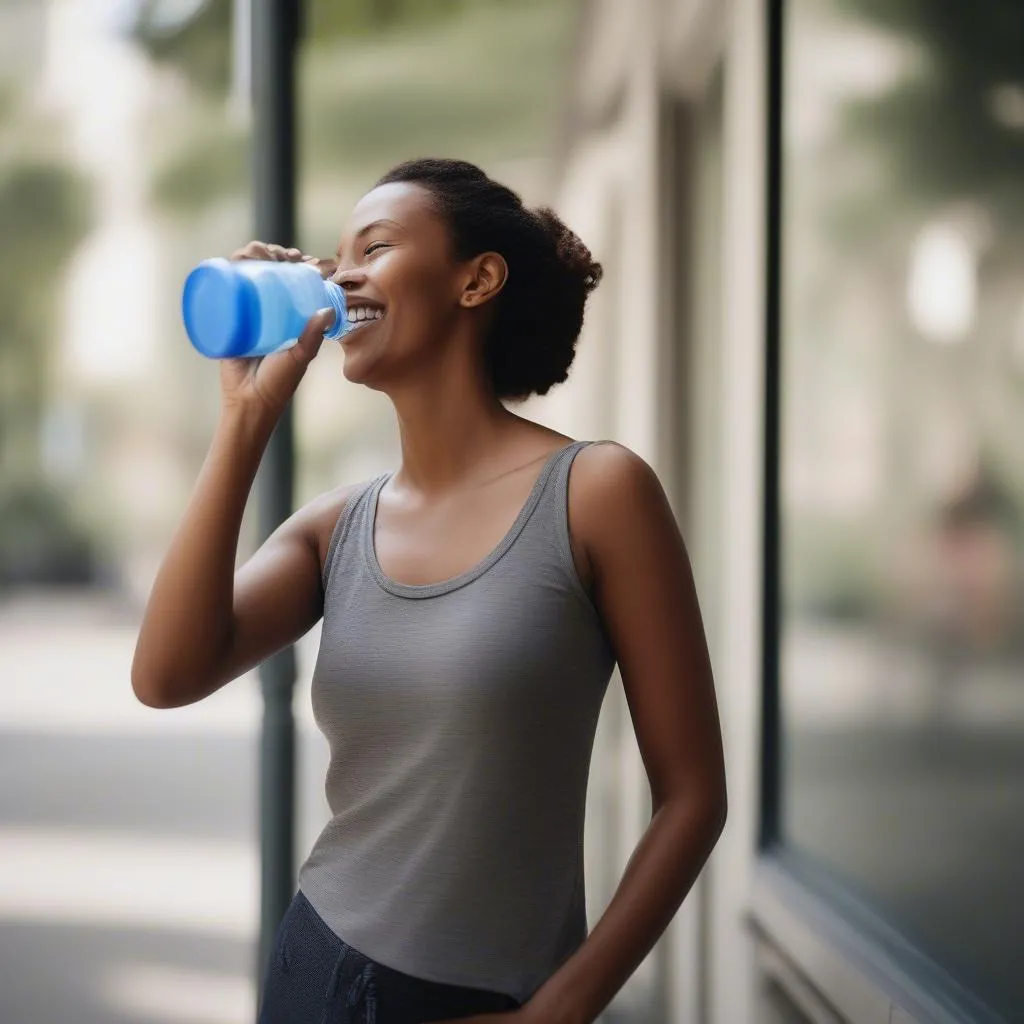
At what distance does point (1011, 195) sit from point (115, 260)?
3.34m

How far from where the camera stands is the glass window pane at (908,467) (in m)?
1.02

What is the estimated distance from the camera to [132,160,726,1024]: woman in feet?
2.84

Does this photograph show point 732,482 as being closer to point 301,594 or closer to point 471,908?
point 301,594

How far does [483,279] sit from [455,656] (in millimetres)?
315

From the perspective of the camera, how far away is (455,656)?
87 centimetres

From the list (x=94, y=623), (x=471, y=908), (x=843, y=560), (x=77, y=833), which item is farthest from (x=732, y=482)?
(x=94, y=623)

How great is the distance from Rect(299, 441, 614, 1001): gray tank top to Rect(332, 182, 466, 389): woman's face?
16cm

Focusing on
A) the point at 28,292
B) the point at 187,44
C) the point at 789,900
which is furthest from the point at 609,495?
the point at 28,292

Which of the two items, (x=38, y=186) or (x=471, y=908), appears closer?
(x=471, y=908)

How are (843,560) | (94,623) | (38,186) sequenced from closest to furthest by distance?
(843,560) → (38,186) → (94,623)

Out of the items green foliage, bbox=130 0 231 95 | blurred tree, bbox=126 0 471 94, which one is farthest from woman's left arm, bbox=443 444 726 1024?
green foliage, bbox=130 0 231 95

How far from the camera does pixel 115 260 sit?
12.7ft

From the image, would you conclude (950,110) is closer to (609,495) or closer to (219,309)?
(609,495)

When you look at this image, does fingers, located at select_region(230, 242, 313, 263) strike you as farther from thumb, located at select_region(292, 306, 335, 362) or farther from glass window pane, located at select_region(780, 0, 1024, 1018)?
glass window pane, located at select_region(780, 0, 1024, 1018)
